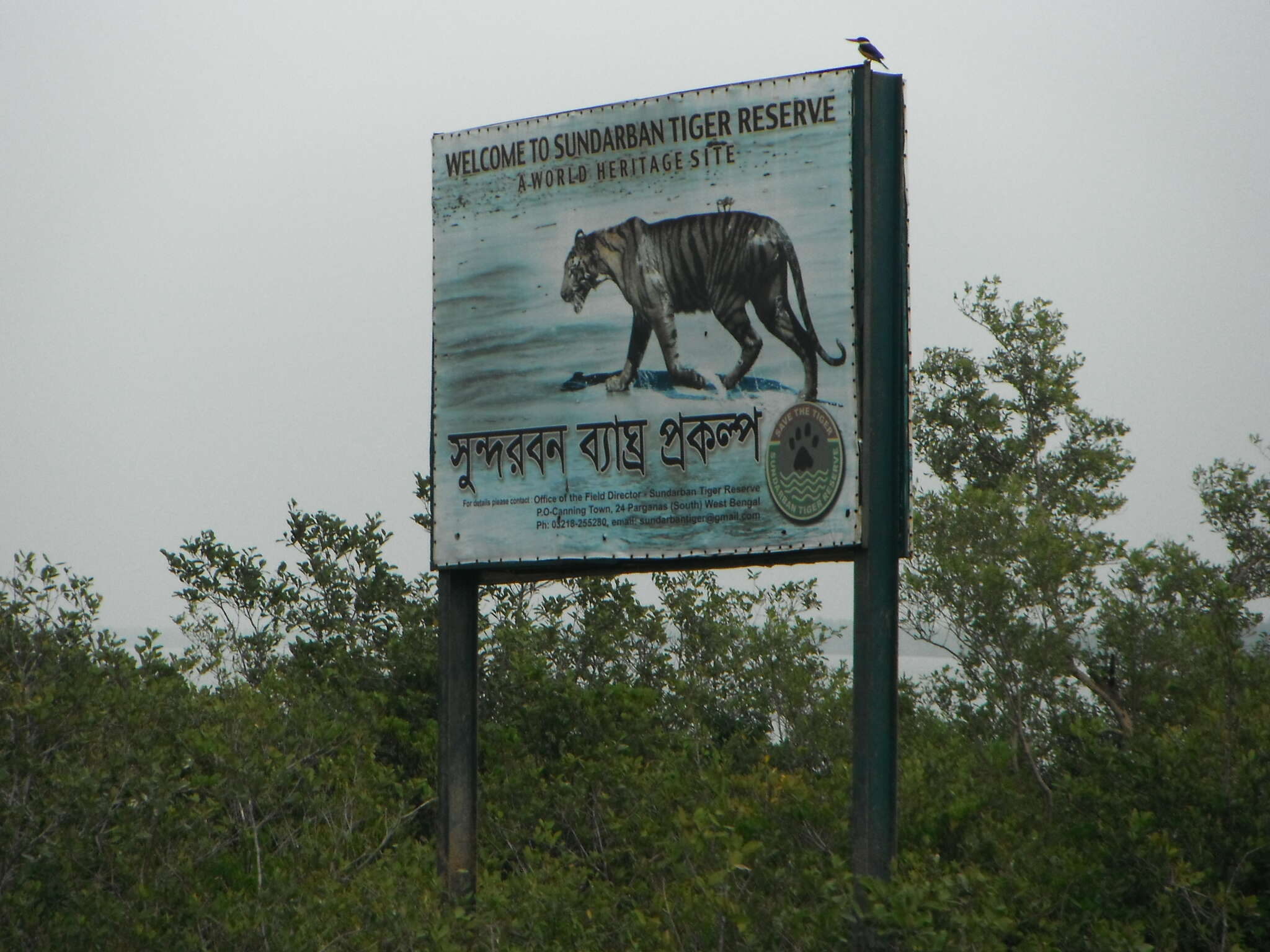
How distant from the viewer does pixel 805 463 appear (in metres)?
9.40

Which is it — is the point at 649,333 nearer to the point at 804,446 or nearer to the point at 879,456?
the point at 804,446

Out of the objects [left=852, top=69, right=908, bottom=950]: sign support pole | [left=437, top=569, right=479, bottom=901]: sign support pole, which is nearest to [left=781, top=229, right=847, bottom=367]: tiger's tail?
[left=852, top=69, right=908, bottom=950]: sign support pole

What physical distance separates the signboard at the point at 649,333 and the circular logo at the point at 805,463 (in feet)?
0.04

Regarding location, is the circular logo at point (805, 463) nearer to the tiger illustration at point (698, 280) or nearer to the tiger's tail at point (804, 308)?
the tiger illustration at point (698, 280)

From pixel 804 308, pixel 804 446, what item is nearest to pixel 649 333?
pixel 804 308

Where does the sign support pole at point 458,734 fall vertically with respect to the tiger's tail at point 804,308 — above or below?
below

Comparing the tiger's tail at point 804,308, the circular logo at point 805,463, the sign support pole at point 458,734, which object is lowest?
the sign support pole at point 458,734

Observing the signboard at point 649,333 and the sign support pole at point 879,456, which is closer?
the sign support pole at point 879,456

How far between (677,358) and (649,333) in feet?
1.02

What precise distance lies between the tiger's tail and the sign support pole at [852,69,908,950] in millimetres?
146

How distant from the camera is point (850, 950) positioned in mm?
8203

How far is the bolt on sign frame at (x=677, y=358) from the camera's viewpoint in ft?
30.5

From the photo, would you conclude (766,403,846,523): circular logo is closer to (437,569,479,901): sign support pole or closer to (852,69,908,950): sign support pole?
(852,69,908,950): sign support pole

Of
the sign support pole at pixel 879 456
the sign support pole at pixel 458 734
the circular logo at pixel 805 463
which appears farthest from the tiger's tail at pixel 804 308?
the sign support pole at pixel 458 734
